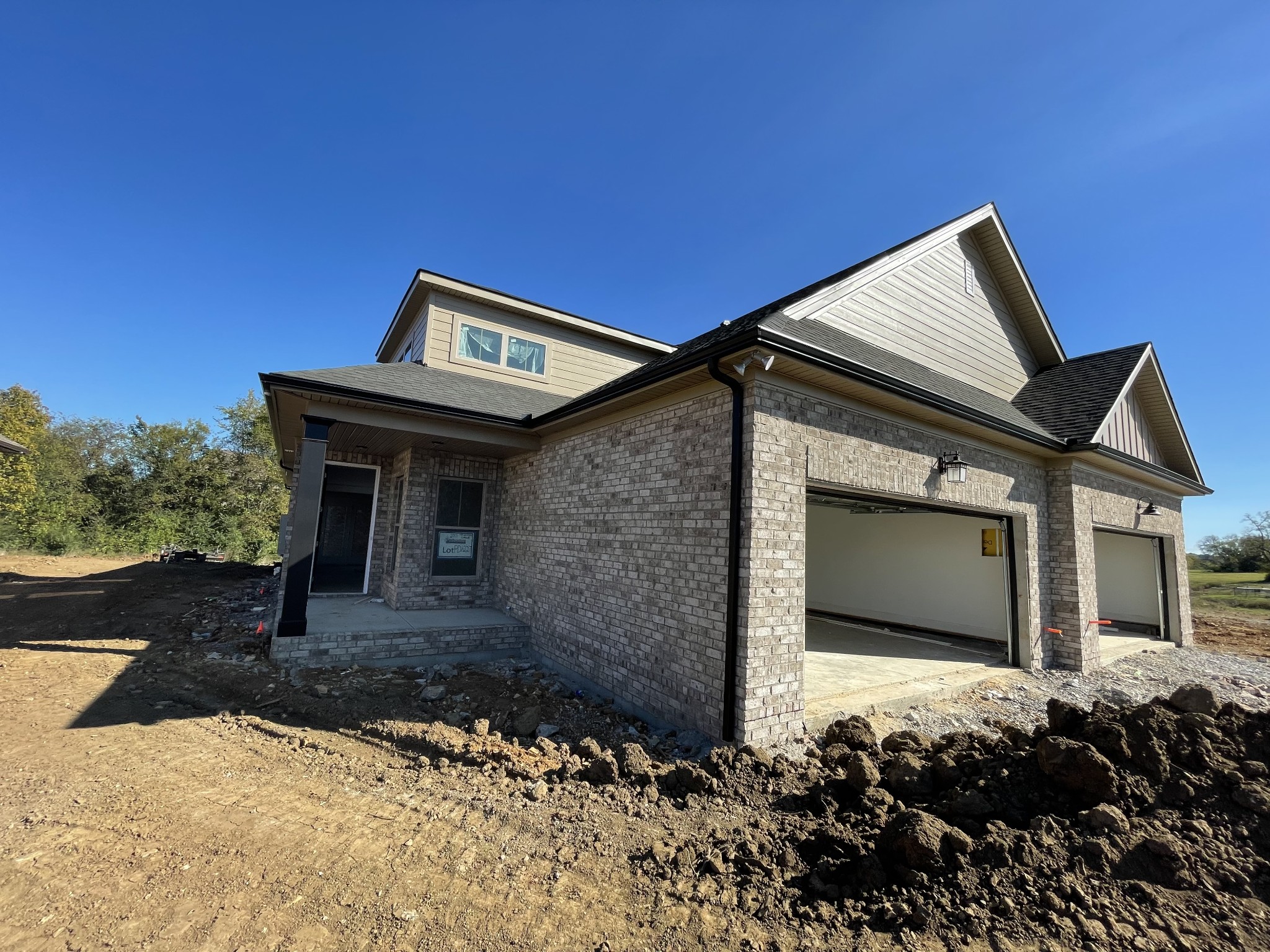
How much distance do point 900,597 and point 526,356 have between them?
30.4ft

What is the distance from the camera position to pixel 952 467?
6.39 metres

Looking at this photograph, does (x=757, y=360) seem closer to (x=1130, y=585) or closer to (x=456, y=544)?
(x=456, y=544)

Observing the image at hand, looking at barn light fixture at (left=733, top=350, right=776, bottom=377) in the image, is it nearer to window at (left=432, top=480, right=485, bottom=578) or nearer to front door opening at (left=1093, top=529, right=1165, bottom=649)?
window at (left=432, top=480, right=485, bottom=578)

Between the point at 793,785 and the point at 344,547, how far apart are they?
56.6 ft

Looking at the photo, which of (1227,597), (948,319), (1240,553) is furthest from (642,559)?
(1240,553)

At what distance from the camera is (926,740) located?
443 centimetres

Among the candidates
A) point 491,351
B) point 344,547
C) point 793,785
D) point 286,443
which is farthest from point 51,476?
point 793,785

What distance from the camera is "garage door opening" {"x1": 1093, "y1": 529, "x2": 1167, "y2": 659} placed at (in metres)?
11.0

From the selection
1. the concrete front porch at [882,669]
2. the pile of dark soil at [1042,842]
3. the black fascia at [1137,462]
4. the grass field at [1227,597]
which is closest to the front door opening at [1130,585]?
the black fascia at [1137,462]

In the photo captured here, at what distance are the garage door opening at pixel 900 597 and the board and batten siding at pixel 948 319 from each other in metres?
2.26

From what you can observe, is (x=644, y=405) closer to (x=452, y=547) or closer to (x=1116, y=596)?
(x=452, y=547)

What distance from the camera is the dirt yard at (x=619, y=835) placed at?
2312mm

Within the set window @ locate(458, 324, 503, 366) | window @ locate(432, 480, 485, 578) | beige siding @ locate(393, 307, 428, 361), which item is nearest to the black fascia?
window @ locate(432, 480, 485, 578)

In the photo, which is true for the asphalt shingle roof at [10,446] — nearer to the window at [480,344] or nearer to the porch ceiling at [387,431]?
the porch ceiling at [387,431]
